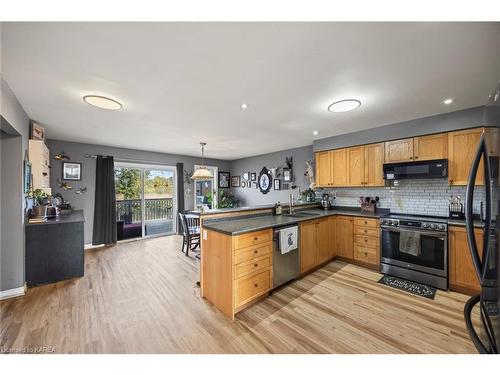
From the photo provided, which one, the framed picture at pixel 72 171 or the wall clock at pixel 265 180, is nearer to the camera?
the framed picture at pixel 72 171

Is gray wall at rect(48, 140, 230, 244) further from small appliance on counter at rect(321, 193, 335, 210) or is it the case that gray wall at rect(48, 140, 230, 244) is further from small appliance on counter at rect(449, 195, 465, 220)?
small appliance on counter at rect(449, 195, 465, 220)

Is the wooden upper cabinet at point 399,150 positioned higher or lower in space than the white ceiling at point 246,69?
lower

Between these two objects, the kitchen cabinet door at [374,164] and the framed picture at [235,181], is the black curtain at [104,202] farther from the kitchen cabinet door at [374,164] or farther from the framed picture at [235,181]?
the kitchen cabinet door at [374,164]

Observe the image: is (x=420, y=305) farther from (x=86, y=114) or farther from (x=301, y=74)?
(x=86, y=114)

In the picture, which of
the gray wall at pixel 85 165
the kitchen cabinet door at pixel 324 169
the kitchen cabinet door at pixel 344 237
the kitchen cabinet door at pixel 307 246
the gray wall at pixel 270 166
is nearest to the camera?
the kitchen cabinet door at pixel 307 246

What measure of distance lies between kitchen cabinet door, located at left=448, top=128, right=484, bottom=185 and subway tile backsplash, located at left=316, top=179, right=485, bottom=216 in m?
Answer: 0.26

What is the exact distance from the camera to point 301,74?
181 centimetres

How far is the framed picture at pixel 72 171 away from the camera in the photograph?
14.3ft

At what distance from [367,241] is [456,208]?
1.28m

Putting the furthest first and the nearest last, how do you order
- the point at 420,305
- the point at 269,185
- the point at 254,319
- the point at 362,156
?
the point at 269,185 < the point at 362,156 < the point at 420,305 < the point at 254,319

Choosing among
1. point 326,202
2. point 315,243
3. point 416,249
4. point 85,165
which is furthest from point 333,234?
point 85,165

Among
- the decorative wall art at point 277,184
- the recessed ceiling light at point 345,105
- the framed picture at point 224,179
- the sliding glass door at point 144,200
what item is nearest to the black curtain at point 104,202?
the sliding glass door at point 144,200
